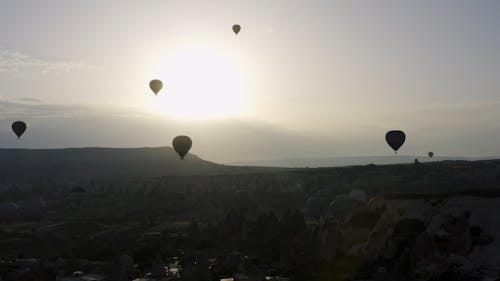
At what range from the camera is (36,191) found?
573 ft

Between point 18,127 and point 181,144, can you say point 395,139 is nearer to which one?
point 181,144

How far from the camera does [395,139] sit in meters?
98.3

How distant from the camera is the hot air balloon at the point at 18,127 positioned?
369 feet

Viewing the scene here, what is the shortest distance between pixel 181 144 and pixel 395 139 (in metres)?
33.6

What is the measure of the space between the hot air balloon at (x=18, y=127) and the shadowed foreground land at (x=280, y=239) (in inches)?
567

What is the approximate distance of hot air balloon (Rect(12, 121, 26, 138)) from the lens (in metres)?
112

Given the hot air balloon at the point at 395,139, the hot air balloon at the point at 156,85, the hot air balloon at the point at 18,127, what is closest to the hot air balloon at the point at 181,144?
the hot air balloon at the point at 156,85

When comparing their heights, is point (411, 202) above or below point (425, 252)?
above

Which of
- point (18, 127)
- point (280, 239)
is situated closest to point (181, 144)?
point (18, 127)

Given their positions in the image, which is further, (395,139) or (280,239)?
(395,139)

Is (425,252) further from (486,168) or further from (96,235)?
(486,168)

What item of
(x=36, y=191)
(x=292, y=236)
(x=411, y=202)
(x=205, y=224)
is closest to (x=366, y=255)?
(x=411, y=202)

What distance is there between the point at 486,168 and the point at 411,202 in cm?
9056

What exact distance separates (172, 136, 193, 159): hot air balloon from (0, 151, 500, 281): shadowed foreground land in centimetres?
1139
